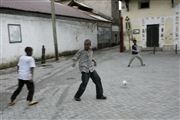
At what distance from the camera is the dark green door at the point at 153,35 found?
2167cm

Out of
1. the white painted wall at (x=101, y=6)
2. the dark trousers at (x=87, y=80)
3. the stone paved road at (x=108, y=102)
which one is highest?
the white painted wall at (x=101, y=6)

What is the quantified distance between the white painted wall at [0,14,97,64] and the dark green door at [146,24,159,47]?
612cm

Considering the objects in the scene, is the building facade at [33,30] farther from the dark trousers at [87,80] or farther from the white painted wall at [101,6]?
the dark trousers at [87,80]

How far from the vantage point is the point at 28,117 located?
234 inches

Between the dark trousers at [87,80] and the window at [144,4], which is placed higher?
the window at [144,4]

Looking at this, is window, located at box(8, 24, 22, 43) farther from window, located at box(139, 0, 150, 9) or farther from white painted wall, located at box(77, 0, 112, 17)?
white painted wall, located at box(77, 0, 112, 17)

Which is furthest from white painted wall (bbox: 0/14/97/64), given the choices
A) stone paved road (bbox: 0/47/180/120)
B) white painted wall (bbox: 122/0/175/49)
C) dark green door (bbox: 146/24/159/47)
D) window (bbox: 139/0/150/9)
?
dark green door (bbox: 146/24/159/47)

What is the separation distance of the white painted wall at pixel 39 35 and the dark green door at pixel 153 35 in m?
6.12

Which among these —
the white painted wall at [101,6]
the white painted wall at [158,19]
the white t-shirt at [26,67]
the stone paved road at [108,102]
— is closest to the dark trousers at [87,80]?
the stone paved road at [108,102]

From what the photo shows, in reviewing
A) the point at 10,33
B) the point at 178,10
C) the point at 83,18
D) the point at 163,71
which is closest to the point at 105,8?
the point at 83,18

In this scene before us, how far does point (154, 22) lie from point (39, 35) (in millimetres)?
9412

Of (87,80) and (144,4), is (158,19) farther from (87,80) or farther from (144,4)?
(87,80)

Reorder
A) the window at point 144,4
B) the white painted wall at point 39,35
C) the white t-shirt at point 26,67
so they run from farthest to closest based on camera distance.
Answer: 1. the window at point 144,4
2. the white painted wall at point 39,35
3. the white t-shirt at point 26,67

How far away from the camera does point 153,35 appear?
21.8m
